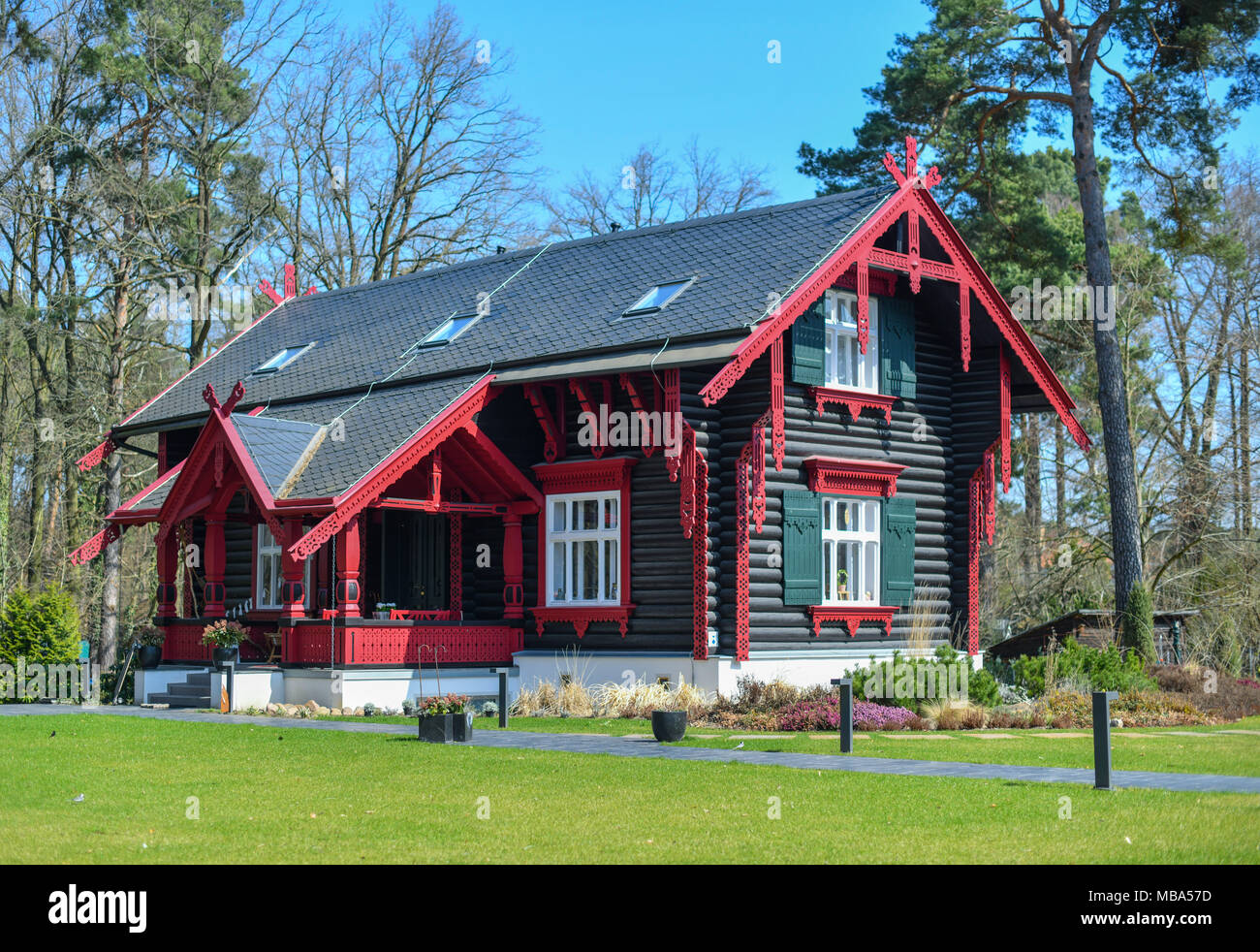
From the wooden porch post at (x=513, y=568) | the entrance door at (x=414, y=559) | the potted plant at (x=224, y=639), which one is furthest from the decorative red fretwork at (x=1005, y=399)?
the potted plant at (x=224, y=639)

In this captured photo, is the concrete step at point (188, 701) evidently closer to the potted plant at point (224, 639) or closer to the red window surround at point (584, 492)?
the potted plant at point (224, 639)

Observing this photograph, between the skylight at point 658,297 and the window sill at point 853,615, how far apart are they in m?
5.55

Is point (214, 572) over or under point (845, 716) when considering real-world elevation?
over

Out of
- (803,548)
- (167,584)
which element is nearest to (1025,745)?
(803,548)

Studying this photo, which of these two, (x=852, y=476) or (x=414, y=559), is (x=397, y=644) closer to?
(x=414, y=559)

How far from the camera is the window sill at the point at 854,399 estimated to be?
76.7 ft

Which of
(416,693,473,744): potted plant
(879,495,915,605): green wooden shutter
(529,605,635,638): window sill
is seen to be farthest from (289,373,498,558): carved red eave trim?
(879,495,915,605): green wooden shutter

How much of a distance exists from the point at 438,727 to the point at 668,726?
2.75 meters

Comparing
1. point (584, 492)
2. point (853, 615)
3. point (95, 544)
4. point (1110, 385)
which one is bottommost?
point (853, 615)

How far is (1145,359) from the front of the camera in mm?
38656

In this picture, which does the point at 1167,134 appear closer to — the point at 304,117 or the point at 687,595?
the point at 687,595

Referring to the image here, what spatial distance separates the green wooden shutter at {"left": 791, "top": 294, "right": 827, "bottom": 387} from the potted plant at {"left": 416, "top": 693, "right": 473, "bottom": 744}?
341 inches

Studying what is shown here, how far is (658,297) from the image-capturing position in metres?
23.9
